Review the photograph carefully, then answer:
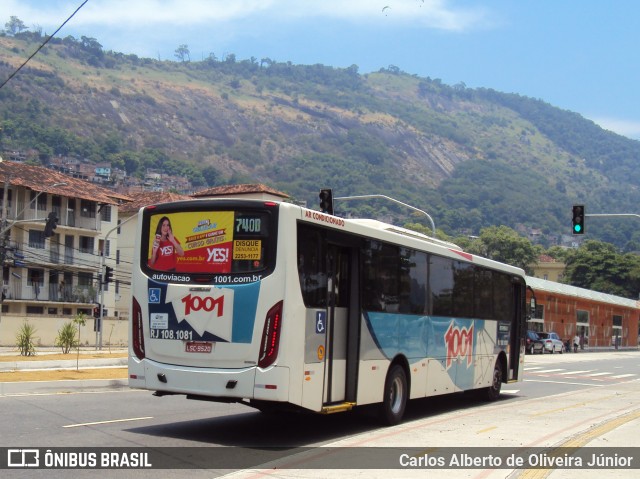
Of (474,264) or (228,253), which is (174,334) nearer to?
(228,253)

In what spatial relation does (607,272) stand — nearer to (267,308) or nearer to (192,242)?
(192,242)

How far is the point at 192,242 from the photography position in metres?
12.5

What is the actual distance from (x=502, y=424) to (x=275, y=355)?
18.2ft

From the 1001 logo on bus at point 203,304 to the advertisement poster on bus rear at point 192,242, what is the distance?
39cm

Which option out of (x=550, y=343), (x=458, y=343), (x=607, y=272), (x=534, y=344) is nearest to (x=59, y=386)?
(x=458, y=343)

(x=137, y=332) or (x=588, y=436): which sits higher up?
(x=137, y=332)

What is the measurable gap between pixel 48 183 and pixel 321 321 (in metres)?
59.7

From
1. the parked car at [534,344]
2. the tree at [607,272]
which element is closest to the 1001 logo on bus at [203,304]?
the parked car at [534,344]

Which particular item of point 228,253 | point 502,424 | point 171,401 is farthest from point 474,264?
point 228,253

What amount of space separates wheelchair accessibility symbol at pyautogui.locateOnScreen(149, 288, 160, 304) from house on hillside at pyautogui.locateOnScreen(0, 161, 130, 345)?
4979 centimetres

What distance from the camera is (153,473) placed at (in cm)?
983

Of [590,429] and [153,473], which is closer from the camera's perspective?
[153,473]

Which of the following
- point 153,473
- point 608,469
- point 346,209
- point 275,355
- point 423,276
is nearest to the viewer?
point 153,473

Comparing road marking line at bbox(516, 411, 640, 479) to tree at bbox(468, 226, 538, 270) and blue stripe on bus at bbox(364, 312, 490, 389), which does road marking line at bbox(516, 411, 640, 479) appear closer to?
blue stripe on bus at bbox(364, 312, 490, 389)
